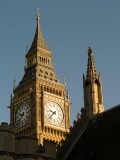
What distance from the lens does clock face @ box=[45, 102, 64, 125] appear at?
7514 centimetres

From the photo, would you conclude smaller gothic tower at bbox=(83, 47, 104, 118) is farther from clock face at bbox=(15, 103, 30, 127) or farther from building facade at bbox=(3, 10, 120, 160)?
clock face at bbox=(15, 103, 30, 127)

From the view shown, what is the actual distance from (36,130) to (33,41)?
19.8 meters

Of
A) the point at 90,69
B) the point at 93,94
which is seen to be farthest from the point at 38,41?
the point at 93,94

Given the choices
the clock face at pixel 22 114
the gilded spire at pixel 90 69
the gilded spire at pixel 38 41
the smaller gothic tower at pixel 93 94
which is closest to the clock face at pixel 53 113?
the clock face at pixel 22 114

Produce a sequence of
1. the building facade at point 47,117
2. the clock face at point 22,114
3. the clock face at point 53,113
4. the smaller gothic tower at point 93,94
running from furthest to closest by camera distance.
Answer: the clock face at point 22,114 → the clock face at point 53,113 → the smaller gothic tower at point 93,94 → the building facade at point 47,117

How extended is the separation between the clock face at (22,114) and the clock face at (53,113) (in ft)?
9.81

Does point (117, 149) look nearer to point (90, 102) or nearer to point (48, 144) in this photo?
point (48, 144)

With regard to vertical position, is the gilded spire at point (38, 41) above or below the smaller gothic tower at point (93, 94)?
above

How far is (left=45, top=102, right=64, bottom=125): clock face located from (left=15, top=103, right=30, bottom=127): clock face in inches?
118

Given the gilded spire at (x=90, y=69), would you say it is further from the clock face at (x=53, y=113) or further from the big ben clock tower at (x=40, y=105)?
the clock face at (x=53, y=113)

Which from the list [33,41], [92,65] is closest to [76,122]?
[92,65]

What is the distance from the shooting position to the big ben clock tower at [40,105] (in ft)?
242

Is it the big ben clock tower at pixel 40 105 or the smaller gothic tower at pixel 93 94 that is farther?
the big ben clock tower at pixel 40 105

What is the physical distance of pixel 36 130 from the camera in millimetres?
72438
